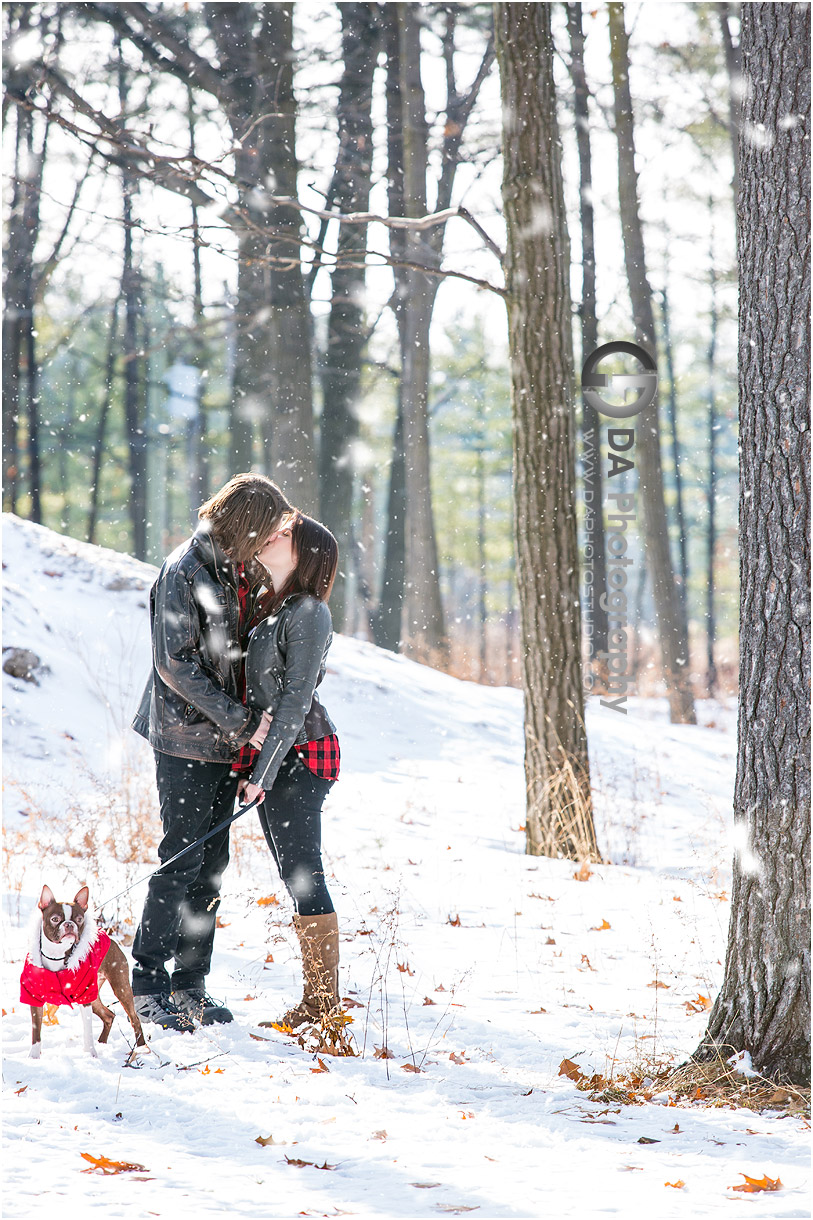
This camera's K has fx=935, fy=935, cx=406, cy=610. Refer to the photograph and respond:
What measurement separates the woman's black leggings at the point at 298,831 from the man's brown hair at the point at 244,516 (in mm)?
728

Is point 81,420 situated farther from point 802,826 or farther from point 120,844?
point 802,826

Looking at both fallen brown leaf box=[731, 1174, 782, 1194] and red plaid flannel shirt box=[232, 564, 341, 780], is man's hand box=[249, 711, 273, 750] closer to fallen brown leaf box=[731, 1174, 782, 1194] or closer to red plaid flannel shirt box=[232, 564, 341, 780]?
red plaid flannel shirt box=[232, 564, 341, 780]

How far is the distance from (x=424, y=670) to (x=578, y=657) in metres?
5.29

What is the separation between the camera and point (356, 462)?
569 inches

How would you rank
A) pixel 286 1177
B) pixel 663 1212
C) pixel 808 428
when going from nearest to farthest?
pixel 663 1212, pixel 286 1177, pixel 808 428

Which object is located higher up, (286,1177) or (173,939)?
(173,939)

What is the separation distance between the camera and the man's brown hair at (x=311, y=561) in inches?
128

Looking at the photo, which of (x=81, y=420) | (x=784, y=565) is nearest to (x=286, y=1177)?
(x=784, y=565)

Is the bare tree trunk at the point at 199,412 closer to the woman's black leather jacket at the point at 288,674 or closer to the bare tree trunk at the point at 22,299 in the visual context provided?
the bare tree trunk at the point at 22,299

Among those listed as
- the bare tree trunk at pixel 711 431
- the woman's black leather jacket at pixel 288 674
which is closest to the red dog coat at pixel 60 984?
the woman's black leather jacket at pixel 288 674

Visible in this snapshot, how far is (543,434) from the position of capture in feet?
19.9

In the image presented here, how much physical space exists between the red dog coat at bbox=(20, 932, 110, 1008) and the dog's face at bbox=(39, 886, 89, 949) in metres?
0.08

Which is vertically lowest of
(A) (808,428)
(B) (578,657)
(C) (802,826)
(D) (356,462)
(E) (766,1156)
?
(E) (766,1156)

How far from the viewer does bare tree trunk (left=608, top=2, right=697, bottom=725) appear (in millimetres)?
13867
